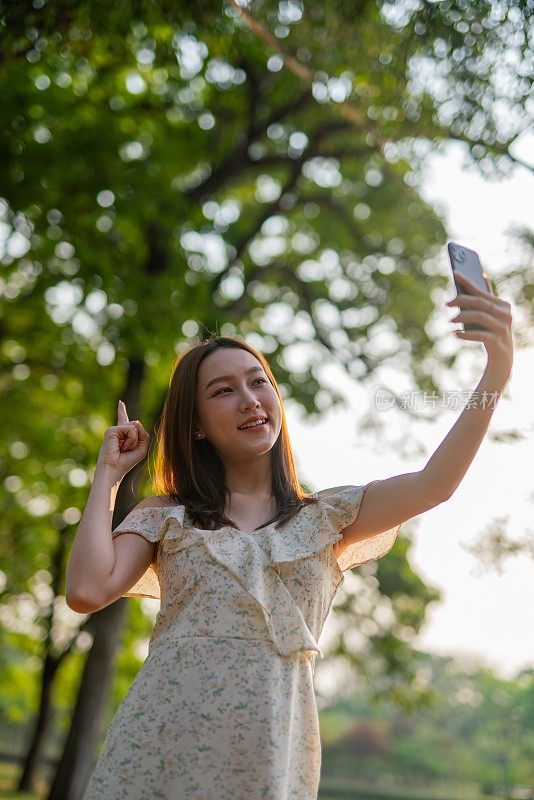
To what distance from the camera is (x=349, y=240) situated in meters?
11.8

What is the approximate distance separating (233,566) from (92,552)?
12.9 inches

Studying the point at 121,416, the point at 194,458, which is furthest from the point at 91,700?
the point at 121,416

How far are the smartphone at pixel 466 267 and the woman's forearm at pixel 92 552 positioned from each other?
92 centimetres

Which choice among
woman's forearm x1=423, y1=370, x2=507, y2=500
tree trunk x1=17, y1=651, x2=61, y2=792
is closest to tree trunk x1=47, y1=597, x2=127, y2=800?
tree trunk x1=17, y1=651, x2=61, y2=792

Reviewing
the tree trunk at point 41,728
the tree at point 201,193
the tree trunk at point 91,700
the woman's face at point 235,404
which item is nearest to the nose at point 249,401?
the woman's face at point 235,404

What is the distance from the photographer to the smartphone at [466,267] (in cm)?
199

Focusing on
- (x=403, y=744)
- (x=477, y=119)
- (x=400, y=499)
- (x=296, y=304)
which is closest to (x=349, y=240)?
(x=296, y=304)

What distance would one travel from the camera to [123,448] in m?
2.29

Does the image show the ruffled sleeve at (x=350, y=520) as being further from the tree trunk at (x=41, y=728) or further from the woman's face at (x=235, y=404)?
the tree trunk at (x=41, y=728)

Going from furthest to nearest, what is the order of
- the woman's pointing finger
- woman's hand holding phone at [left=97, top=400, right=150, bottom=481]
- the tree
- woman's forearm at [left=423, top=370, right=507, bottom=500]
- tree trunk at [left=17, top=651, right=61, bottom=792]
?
tree trunk at [left=17, top=651, right=61, bottom=792], the tree, the woman's pointing finger, woman's hand holding phone at [left=97, top=400, right=150, bottom=481], woman's forearm at [left=423, top=370, right=507, bottom=500]

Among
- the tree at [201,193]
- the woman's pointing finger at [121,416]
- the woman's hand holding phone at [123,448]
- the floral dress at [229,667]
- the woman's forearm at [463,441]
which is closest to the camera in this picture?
the floral dress at [229,667]

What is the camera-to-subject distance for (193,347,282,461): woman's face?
2.38 metres

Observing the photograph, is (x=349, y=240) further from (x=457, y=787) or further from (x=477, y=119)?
(x=457, y=787)

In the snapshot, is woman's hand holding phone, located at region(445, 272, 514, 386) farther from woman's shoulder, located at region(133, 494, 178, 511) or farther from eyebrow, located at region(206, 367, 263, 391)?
woman's shoulder, located at region(133, 494, 178, 511)
